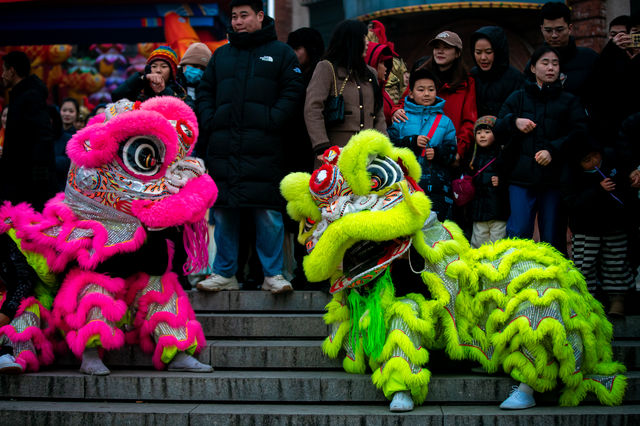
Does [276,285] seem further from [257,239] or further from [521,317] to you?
[521,317]

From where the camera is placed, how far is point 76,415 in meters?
4.48

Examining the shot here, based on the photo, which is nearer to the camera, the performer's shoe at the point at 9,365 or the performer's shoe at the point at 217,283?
the performer's shoe at the point at 9,365

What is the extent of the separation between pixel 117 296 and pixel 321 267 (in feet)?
4.62

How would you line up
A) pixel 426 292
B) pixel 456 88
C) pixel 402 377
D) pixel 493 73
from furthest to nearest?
pixel 493 73 < pixel 456 88 < pixel 426 292 < pixel 402 377

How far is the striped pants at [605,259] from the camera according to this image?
219 inches

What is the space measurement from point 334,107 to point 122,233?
206 cm

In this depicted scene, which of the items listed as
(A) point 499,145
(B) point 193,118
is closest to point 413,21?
(A) point 499,145

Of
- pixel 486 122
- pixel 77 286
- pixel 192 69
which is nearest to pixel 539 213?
pixel 486 122

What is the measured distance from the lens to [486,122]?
629cm

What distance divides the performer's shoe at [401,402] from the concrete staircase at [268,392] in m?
0.04

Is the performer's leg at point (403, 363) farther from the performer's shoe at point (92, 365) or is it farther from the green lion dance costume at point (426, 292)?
the performer's shoe at point (92, 365)

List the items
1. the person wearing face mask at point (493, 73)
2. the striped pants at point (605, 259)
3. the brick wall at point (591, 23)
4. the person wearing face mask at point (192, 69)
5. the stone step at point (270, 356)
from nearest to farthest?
the stone step at point (270, 356) → the striped pants at point (605, 259) → the person wearing face mask at point (493, 73) → the person wearing face mask at point (192, 69) → the brick wall at point (591, 23)

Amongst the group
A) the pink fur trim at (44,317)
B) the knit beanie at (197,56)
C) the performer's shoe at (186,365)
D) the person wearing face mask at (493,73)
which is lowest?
the performer's shoe at (186,365)

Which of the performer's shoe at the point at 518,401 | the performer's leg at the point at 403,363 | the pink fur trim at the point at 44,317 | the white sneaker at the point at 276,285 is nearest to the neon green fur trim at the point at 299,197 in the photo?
the performer's leg at the point at 403,363
